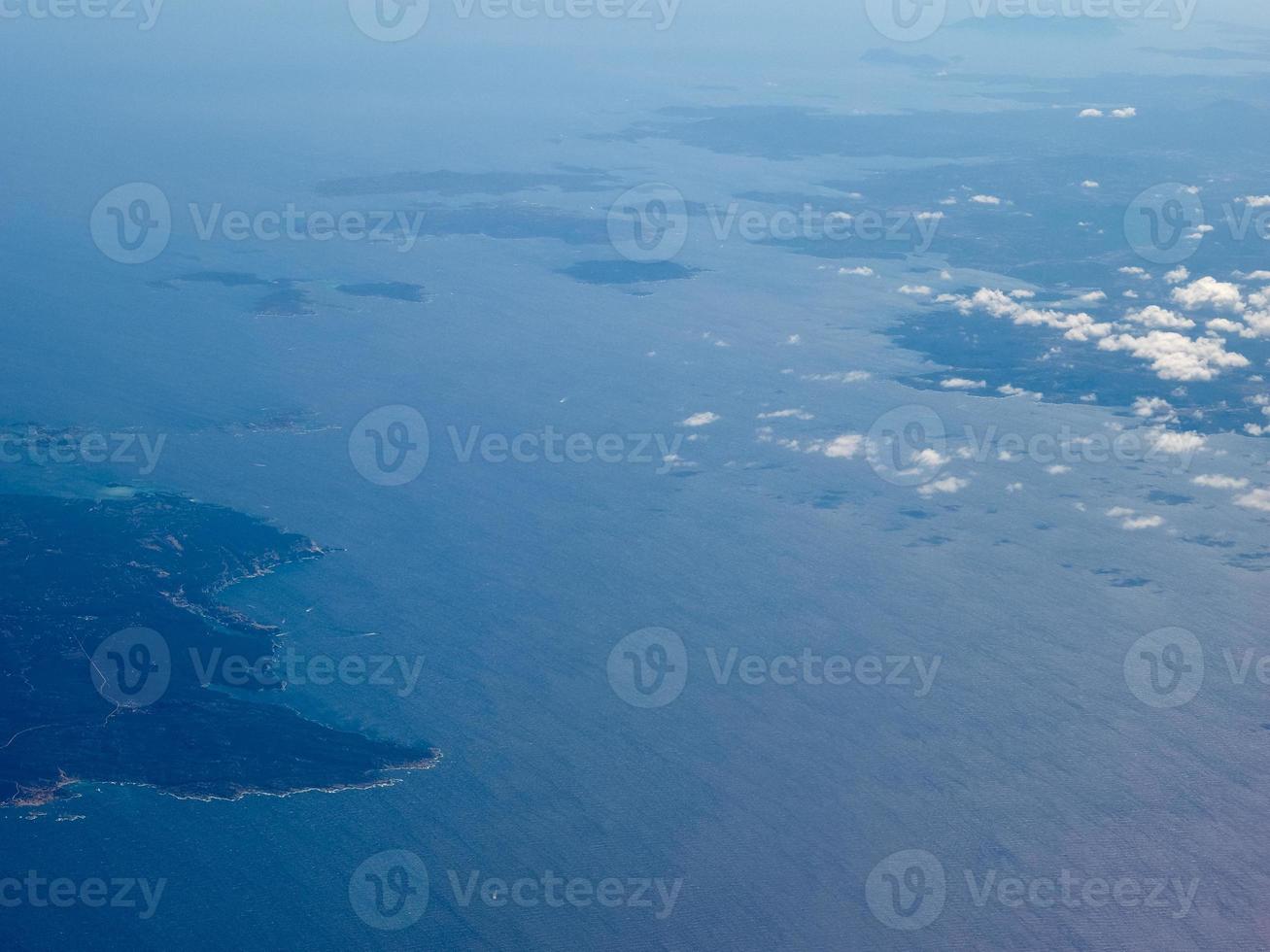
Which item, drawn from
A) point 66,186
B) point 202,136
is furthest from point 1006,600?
point 202,136

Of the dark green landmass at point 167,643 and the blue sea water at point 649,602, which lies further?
the dark green landmass at point 167,643

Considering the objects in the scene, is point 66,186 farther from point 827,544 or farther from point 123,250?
point 827,544

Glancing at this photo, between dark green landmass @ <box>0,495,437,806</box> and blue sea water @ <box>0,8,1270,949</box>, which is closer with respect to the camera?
blue sea water @ <box>0,8,1270,949</box>

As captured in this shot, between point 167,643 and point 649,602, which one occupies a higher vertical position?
point 649,602
